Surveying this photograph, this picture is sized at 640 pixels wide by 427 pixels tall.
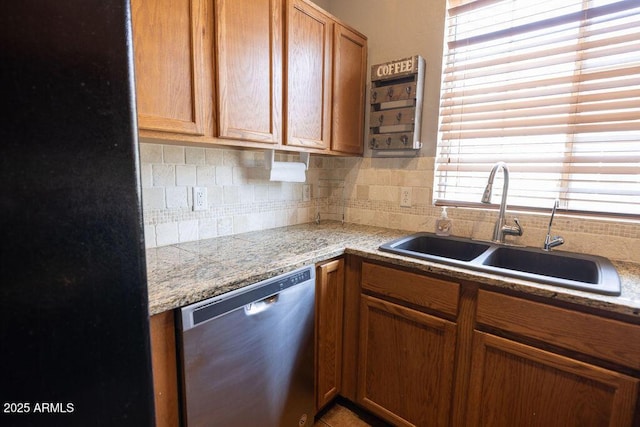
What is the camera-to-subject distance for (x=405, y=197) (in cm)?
195

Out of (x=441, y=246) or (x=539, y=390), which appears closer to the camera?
(x=539, y=390)

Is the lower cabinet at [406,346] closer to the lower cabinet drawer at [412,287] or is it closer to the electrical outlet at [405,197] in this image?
the lower cabinet drawer at [412,287]

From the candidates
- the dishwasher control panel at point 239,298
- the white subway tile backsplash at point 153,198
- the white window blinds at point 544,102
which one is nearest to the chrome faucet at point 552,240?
the white window blinds at point 544,102

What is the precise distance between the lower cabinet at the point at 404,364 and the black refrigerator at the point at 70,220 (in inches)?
45.3

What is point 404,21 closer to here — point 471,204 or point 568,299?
point 471,204

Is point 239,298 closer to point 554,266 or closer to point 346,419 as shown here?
point 346,419

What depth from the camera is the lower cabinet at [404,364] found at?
1.30 metres

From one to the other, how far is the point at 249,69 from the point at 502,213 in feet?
4.66

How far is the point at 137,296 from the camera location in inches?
17.6

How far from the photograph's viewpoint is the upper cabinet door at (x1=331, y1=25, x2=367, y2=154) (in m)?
1.83

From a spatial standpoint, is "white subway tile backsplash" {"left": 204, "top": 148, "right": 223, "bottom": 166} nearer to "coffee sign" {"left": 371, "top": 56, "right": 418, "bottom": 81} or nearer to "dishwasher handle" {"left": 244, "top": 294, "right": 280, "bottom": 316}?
"dishwasher handle" {"left": 244, "top": 294, "right": 280, "bottom": 316}

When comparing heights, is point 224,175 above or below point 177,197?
above

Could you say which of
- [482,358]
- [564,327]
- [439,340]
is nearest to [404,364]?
[439,340]

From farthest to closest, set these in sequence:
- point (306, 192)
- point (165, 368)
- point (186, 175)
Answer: point (306, 192), point (186, 175), point (165, 368)
